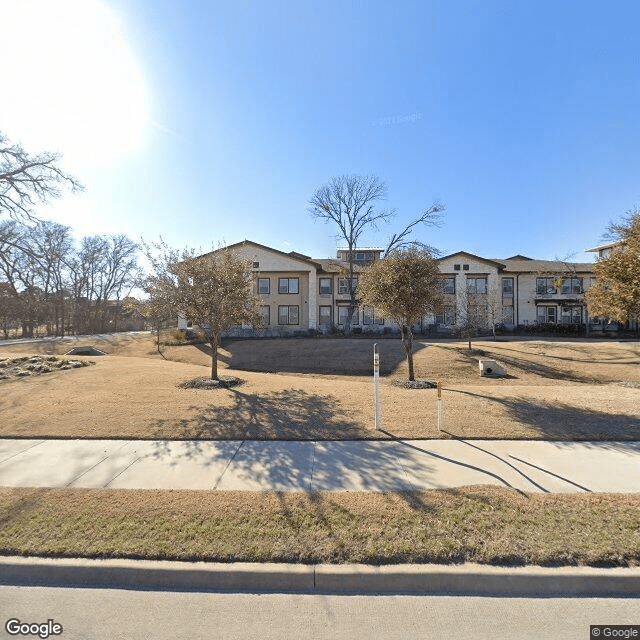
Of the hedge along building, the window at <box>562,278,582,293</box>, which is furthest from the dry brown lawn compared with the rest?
the window at <box>562,278,582,293</box>

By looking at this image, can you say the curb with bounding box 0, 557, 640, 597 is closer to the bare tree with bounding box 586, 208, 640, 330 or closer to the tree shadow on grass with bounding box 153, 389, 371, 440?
the tree shadow on grass with bounding box 153, 389, 371, 440

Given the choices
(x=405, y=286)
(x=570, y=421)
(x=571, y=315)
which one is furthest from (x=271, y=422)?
(x=571, y=315)

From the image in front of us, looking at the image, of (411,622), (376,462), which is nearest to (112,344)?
(376,462)

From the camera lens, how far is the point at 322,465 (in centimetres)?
511

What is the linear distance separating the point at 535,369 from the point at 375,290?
1097cm

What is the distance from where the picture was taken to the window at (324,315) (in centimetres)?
3712

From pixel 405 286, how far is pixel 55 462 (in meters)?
10.1

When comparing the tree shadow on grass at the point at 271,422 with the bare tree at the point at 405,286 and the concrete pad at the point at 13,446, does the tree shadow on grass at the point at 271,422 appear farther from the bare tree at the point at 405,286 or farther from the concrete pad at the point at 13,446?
the bare tree at the point at 405,286

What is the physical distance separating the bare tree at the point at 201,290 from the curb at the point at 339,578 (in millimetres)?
8526

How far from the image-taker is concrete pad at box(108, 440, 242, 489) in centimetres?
458

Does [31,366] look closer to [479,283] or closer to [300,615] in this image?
[300,615]

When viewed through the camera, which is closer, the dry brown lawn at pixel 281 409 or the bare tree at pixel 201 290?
the dry brown lawn at pixel 281 409

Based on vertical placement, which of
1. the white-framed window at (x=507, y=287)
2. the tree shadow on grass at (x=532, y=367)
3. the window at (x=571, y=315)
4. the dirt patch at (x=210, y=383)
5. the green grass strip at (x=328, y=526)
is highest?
the white-framed window at (x=507, y=287)

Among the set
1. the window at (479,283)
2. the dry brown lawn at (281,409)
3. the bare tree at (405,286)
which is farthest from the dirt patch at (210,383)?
the window at (479,283)
